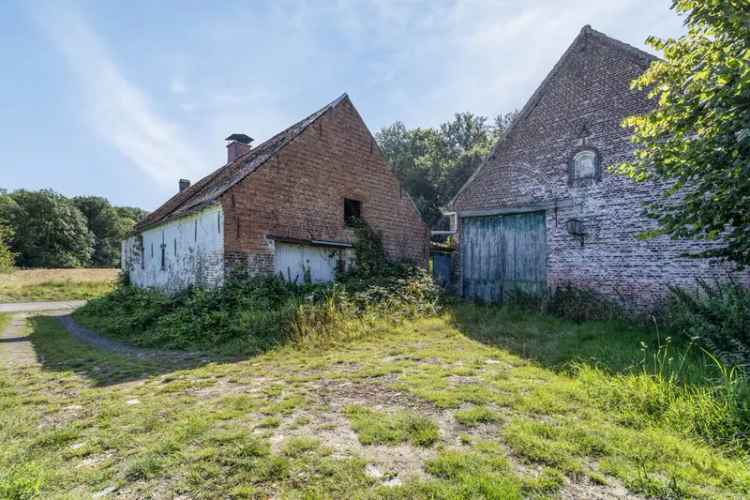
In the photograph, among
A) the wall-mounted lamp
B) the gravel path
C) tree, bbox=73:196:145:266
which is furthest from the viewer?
tree, bbox=73:196:145:266

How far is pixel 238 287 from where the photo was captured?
9312mm

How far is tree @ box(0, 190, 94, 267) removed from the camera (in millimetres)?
38062

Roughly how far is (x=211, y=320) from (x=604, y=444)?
7.48m

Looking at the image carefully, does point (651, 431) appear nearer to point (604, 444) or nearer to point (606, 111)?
point (604, 444)

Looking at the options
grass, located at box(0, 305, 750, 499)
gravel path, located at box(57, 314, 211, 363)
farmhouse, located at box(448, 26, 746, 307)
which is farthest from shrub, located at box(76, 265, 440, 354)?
farmhouse, located at box(448, 26, 746, 307)

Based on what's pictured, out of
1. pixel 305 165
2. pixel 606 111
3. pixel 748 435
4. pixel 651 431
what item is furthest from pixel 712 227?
pixel 305 165

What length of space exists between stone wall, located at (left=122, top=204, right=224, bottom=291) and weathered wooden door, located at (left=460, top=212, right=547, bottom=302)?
740 cm

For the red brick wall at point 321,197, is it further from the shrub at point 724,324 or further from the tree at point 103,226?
the tree at point 103,226

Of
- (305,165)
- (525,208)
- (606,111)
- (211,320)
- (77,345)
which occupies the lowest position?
(77,345)

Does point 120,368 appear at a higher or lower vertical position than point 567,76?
lower

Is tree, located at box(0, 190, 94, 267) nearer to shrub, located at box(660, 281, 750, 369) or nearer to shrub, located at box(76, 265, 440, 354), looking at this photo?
shrub, located at box(76, 265, 440, 354)

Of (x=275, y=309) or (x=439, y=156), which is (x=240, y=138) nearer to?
(x=275, y=309)

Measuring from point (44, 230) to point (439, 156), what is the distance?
41492mm

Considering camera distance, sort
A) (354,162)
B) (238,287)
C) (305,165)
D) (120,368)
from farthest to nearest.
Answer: (354,162) < (305,165) < (238,287) < (120,368)
